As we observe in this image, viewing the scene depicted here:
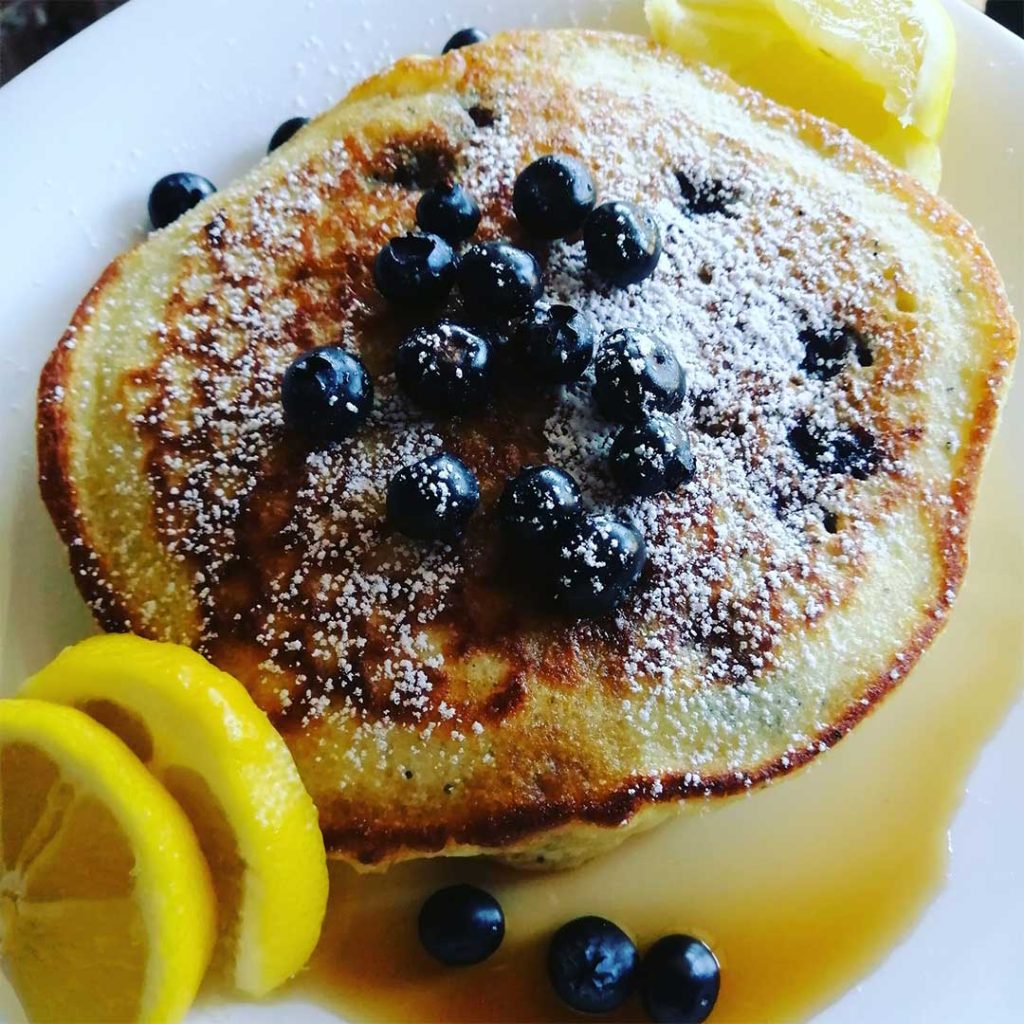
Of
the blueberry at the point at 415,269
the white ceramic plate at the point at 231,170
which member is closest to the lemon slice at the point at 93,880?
the white ceramic plate at the point at 231,170

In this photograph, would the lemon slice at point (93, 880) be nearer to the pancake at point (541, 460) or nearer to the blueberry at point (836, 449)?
the pancake at point (541, 460)

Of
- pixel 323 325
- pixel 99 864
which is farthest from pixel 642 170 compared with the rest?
pixel 99 864

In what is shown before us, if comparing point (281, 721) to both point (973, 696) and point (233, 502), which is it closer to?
point (233, 502)

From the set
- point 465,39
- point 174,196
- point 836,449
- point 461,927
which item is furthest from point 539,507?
point 465,39

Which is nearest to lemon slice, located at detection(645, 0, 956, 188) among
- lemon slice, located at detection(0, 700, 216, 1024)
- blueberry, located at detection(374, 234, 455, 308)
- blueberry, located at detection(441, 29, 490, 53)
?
blueberry, located at detection(441, 29, 490, 53)

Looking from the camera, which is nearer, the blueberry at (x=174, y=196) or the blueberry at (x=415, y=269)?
the blueberry at (x=415, y=269)

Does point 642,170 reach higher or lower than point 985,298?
higher
